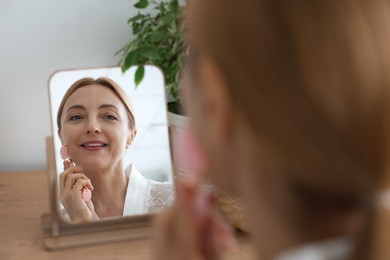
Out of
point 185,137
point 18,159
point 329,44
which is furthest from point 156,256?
point 18,159

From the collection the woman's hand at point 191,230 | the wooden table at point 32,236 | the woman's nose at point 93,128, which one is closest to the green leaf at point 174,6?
the woman's nose at point 93,128

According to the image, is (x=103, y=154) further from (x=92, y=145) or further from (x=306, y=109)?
(x=306, y=109)

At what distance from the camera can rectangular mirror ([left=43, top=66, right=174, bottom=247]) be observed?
101 centimetres

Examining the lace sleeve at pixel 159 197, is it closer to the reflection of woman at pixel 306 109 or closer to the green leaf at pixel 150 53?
the green leaf at pixel 150 53

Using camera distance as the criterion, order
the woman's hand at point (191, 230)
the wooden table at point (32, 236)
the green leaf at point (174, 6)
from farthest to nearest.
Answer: the green leaf at point (174, 6) → the wooden table at point (32, 236) → the woman's hand at point (191, 230)

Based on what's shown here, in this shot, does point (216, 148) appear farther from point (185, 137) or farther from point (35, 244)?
point (35, 244)

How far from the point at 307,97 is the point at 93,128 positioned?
26.1 inches

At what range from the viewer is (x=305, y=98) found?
1.28ft

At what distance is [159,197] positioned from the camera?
105 centimetres

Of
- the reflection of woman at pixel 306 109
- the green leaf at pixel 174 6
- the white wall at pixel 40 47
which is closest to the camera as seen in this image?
the reflection of woman at pixel 306 109

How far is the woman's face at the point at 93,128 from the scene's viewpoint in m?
1.02

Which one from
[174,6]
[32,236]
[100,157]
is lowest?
[32,236]

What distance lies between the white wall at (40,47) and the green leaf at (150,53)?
21 centimetres

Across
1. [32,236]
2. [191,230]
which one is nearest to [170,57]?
[32,236]
